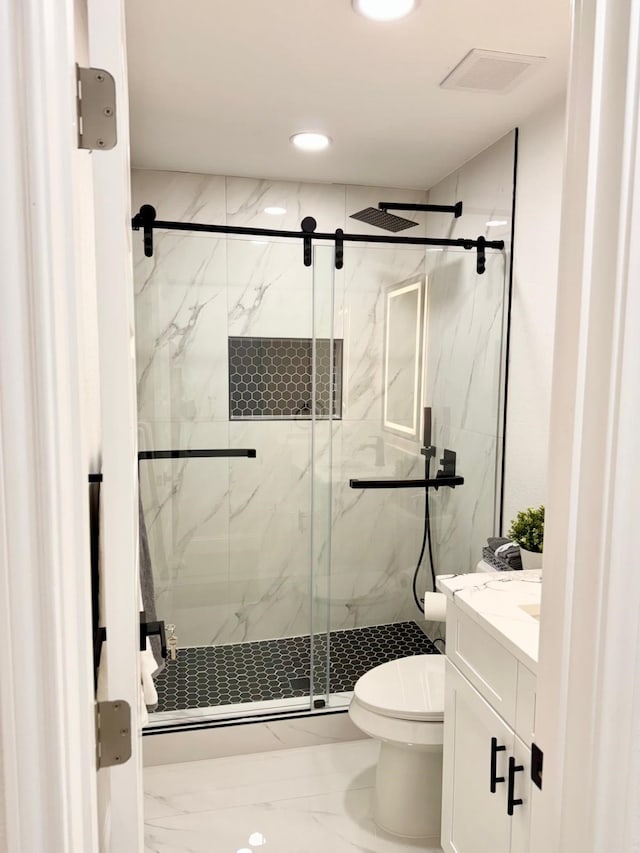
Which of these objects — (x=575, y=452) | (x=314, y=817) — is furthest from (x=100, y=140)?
(x=314, y=817)

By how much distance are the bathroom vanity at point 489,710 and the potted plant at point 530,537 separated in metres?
0.17

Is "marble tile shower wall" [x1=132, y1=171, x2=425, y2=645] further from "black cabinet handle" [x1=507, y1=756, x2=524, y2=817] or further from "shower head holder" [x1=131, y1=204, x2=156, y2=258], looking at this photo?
"black cabinet handle" [x1=507, y1=756, x2=524, y2=817]

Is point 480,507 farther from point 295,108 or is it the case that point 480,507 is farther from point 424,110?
point 295,108

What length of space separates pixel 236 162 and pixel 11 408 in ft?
8.38

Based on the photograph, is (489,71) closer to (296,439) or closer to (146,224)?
(146,224)

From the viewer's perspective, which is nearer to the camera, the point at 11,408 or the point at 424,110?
the point at 11,408

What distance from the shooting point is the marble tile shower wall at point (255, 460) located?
2.50 metres

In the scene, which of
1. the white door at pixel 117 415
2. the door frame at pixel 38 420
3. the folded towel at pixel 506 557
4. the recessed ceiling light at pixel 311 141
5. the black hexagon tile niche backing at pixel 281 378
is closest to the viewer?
the door frame at pixel 38 420

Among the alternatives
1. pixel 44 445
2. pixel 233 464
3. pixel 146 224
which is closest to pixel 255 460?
pixel 233 464

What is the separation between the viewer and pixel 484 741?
145cm

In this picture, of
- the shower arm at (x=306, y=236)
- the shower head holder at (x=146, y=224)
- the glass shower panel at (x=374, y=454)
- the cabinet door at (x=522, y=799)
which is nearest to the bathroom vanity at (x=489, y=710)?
the cabinet door at (x=522, y=799)

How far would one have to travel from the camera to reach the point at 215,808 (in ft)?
6.81

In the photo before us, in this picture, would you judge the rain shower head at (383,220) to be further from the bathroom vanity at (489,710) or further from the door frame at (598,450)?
the door frame at (598,450)

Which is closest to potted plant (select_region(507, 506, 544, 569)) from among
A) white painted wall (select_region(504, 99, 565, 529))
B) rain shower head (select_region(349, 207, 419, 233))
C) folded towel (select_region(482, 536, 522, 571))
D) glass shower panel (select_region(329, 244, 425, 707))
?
folded towel (select_region(482, 536, 522, 571))
